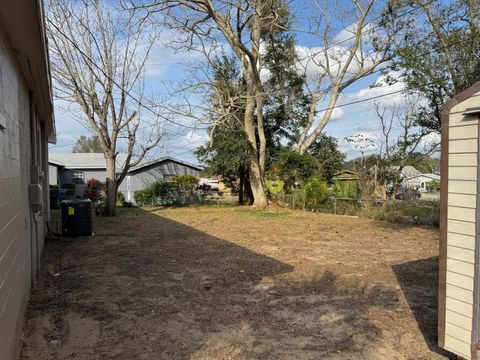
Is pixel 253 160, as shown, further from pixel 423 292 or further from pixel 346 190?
pixel 423 292

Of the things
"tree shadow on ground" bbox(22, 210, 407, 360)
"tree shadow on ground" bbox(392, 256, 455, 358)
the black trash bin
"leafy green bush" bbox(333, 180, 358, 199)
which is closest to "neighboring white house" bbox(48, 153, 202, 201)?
"leafy green bush" bbox(333, 180, 358, 199)

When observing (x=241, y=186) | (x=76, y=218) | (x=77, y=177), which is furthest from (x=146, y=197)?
(x=76, y=218)

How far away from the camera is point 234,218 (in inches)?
598

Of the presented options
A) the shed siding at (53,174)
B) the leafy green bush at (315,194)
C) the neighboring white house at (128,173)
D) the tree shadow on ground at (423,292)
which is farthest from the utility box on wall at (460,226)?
the shed siding at (53,174)

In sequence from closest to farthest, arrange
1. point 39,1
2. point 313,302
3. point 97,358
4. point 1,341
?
point 1,341
point 39,1
point 97,358
point 313,302

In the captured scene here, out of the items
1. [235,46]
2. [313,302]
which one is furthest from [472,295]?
[235,46]

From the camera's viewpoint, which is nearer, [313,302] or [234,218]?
[313,302]

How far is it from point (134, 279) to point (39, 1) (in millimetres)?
4233

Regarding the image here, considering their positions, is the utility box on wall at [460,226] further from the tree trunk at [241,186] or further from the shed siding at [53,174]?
the shed siding at [53,174]

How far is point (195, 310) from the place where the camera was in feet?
15.2

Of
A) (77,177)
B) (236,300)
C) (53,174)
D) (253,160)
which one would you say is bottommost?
(236,300)

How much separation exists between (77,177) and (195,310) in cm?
2835

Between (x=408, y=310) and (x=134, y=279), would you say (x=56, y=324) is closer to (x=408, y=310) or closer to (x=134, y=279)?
(x=134, y=279)

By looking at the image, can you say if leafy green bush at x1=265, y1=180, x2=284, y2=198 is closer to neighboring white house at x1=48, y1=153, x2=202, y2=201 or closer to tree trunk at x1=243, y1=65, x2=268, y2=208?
tree trunk at x1=243, y1=65, x2=268, y2=208
